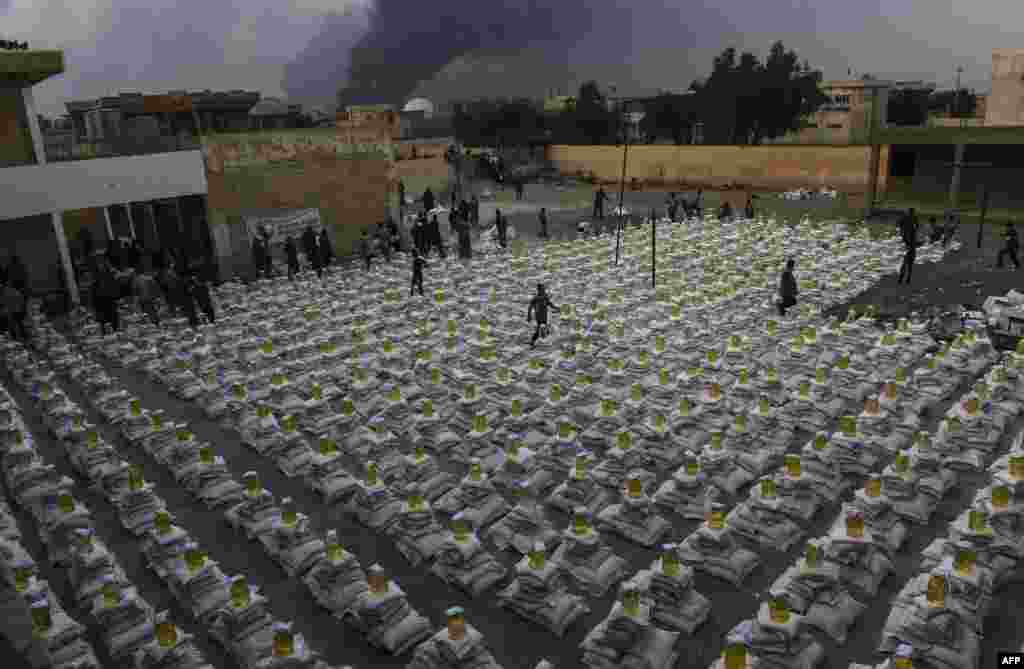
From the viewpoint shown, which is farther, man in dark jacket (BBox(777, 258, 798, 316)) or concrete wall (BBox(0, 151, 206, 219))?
concrete wall (BBox(0, 151, 206, 219))

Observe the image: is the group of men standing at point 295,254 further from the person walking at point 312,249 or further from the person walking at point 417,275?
the person walking at point 417,275

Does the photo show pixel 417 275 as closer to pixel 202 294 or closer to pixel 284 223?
pixel 202 294

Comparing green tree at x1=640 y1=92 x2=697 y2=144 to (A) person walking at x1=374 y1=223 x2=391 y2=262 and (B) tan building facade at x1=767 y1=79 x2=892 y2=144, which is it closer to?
(B) tan building facade at x1=767 y1=79 x2=892 y2=144

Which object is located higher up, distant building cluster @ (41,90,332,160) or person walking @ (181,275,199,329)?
distant building cluster @ (41,90,332,160)

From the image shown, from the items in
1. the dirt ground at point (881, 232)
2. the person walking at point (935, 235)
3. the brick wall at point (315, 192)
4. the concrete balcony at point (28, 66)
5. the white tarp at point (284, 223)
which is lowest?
the dirt ground at point (881, 232)

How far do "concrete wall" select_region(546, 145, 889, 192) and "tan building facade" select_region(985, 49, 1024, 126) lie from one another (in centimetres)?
976

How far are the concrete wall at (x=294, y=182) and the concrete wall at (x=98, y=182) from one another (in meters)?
0.87

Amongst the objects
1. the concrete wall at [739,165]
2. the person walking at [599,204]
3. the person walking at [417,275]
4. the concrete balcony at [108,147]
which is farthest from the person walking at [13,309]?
the concrete wall at [739,165]

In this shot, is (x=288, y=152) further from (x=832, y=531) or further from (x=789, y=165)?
(x=789, y=165)

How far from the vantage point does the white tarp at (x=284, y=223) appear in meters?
24.4

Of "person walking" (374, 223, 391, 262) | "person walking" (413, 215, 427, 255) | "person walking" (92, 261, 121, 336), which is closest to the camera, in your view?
"person walking" (92, 261, 121, 336)

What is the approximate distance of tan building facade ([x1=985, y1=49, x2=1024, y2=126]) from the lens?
131ft

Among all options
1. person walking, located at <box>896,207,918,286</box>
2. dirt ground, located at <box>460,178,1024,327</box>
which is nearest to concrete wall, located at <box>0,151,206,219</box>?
dirt ground, located at <box>460,178,1024,327</box>

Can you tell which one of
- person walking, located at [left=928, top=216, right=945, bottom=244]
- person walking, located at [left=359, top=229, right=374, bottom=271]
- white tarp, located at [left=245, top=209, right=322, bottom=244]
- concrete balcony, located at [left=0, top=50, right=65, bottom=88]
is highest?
concrete balcony, located at [left=0, top=50, right=65, bottom=88]
